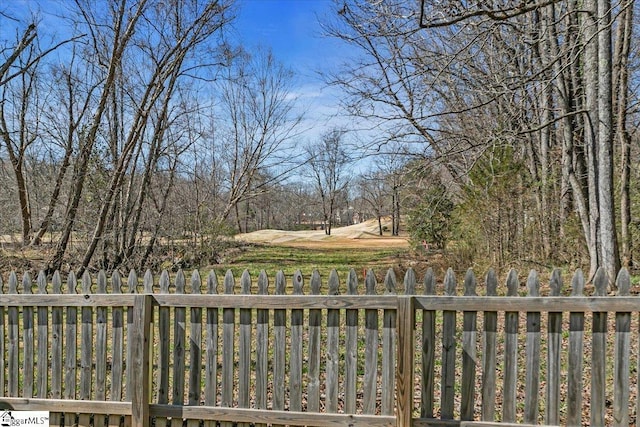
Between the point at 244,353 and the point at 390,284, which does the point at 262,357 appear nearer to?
the point at 244,353

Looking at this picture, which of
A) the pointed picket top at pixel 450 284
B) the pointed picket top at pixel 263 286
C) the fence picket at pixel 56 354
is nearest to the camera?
the pointed picket top at pixel 450 284

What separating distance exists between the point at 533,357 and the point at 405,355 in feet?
2.34

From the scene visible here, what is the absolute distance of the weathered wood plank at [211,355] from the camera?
274cm

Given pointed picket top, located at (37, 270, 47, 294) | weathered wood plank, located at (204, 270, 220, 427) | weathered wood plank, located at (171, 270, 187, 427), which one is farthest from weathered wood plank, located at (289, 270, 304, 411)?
pointed picket top, located at (37, 270, 47, 294)

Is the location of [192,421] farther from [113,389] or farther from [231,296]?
[231,296]

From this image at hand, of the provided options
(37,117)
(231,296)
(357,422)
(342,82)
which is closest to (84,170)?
(37,117)

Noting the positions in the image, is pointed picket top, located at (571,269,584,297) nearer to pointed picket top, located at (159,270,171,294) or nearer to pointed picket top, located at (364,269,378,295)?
pointed picket top, located at (364,269,378,295)

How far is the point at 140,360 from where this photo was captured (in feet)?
9.16

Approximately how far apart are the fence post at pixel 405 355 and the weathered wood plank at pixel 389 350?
0.04m

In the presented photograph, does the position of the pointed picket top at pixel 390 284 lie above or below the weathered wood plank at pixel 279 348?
above

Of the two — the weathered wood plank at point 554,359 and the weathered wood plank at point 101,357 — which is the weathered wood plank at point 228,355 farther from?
the weathered wood plank at point 554,359

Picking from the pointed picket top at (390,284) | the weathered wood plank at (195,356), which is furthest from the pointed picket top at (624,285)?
the weathered wood plank at (195,356)

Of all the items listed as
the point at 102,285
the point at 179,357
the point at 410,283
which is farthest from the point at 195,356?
the point at 410,283

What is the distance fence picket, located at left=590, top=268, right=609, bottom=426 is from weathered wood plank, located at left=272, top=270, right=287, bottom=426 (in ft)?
5.70
